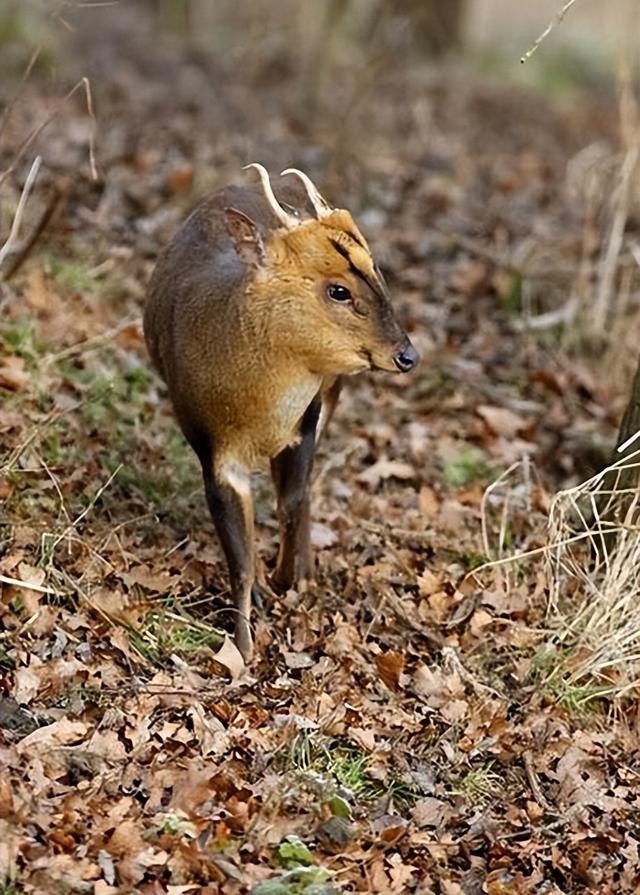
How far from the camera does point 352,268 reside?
559 centimetres

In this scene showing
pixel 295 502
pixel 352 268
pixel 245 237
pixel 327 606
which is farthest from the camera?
pixel 327 606

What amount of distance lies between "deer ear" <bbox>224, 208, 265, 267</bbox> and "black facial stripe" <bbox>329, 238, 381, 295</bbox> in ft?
0.95

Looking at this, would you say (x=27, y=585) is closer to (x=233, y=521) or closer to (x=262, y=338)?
(x=233, y=521)

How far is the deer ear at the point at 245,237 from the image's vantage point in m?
5.64

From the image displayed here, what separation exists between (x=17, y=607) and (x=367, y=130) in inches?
295

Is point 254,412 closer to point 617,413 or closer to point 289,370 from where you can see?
point 289,370

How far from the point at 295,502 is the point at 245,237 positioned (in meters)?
1.19

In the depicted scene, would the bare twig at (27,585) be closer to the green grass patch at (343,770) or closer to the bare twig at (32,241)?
the green grass patch at (343,770)

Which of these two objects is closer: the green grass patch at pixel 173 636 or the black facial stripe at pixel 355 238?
the black facial stripe at pixel 355 238

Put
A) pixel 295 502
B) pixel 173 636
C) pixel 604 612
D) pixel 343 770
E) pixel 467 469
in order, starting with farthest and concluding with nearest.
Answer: pixel 467 469 → pixel 295 502 → pixel 604 612 → pixel 173 636 → pixel 343 770

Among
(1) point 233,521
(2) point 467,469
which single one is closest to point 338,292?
(1) point 233,521

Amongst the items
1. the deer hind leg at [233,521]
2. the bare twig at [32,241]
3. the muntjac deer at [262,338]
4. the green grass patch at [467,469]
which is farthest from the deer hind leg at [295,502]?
the bare twig at [32,241]

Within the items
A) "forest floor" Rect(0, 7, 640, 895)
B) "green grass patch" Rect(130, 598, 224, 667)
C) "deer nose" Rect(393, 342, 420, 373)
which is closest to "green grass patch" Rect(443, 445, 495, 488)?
"forest floor" Rect(0, 7, 640, 895)

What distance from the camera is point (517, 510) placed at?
7371mm
